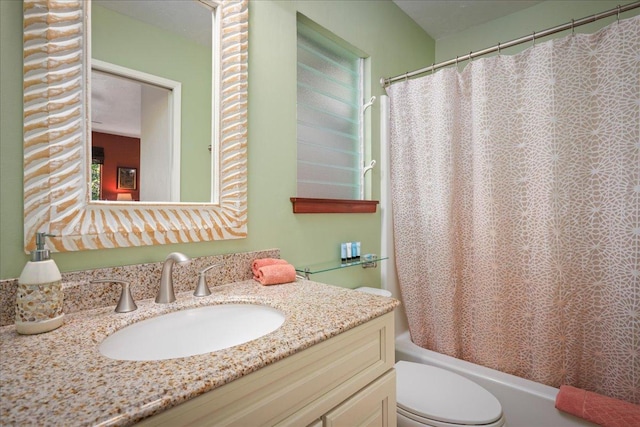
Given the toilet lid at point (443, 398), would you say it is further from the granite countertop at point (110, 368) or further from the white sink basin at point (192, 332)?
the white sink basin at point (192, 332)

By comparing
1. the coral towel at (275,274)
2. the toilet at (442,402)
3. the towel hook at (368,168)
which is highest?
the towel hook at (368,168)

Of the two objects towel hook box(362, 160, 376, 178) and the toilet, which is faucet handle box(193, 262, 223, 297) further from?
towel hook box(362, 160, 376, 178)

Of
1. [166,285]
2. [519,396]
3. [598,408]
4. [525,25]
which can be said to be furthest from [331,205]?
[525,25]

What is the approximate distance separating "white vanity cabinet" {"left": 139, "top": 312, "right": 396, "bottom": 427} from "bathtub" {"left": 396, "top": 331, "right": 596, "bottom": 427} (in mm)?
879

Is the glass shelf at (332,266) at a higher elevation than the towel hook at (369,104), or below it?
below

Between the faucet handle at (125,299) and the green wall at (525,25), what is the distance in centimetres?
268

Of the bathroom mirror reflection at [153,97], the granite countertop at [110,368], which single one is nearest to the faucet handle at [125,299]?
the granite countertop at [110,368]

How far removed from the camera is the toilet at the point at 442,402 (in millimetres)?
1169

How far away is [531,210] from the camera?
5.22ft

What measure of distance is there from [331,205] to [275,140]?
1.48ft

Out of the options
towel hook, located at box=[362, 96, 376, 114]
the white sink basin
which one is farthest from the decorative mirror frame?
towel hook, located at box=[362, 96, 376, 114]

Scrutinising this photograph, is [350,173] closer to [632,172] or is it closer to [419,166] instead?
[419,166]

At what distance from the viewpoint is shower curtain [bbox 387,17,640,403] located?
1397 mm

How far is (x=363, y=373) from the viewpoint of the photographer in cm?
89
